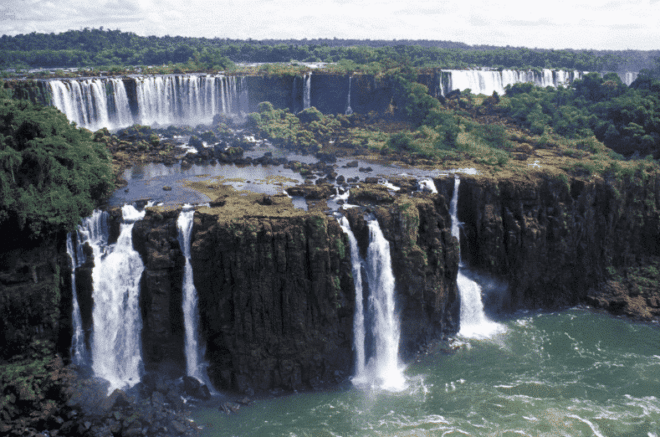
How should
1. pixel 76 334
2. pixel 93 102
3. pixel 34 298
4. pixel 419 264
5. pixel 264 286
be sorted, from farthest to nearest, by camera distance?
pixel 93 102
pixel 419 264
pixel 264 286
pixel 76 334
pixel 34 298

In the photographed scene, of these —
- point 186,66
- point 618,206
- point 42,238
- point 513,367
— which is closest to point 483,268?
point 513,367

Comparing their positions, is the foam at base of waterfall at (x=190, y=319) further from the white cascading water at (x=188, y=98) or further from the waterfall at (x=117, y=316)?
the white cascading water at (x=188, y=98)

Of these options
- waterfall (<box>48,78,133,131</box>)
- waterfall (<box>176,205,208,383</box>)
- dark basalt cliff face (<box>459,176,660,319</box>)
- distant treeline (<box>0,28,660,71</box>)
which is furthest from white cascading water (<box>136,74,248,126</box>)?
dark basalt cliff face (<box>459,176,660,319</box>)

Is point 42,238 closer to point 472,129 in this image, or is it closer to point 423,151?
point 423,151

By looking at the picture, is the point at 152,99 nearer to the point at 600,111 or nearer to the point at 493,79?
the point at 493,79

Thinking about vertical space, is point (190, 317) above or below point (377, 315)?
above

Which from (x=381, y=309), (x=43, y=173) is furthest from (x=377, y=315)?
(x=43, y=173)

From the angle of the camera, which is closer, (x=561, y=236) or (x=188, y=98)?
(x=561, y=236)
